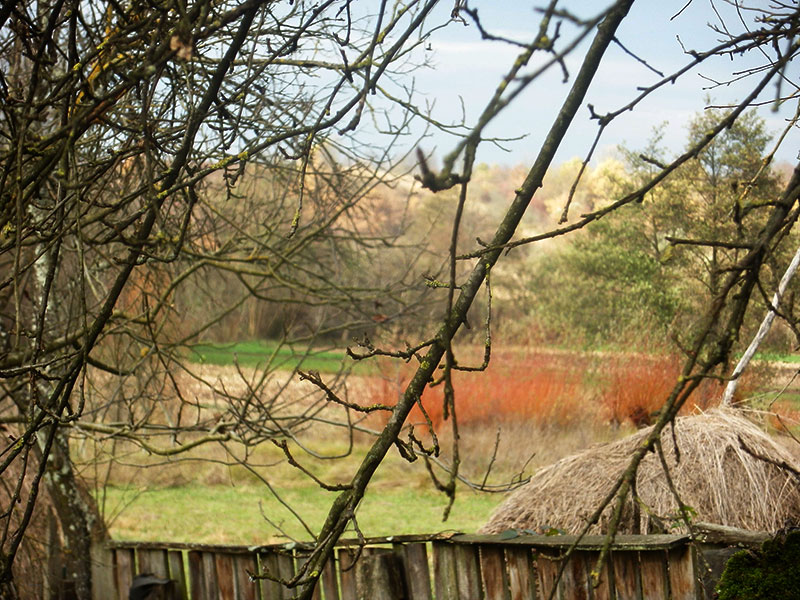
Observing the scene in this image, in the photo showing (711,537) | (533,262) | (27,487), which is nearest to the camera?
(711,537)

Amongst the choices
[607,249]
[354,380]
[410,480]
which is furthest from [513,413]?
[607,249]

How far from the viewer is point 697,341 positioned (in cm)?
130

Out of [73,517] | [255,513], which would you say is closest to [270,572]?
[73,517]

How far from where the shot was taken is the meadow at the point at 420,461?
9.41 m

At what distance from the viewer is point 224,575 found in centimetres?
457

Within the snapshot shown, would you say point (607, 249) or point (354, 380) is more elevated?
point (607, 249)

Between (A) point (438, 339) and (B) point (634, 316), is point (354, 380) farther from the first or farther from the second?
(A) point (438, 339)

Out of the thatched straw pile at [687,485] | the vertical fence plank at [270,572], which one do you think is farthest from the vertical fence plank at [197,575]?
the thatched straw pile at [687,485]

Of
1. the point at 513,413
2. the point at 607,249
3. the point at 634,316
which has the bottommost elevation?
the point at 513,413

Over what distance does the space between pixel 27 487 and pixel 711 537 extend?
401cm

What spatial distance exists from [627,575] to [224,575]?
6.90ft

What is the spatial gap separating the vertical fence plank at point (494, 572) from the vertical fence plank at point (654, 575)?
635 mm

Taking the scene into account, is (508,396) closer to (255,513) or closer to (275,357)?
(255,513)

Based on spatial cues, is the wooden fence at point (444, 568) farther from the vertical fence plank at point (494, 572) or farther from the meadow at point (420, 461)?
the meadow at point (420, 461)
